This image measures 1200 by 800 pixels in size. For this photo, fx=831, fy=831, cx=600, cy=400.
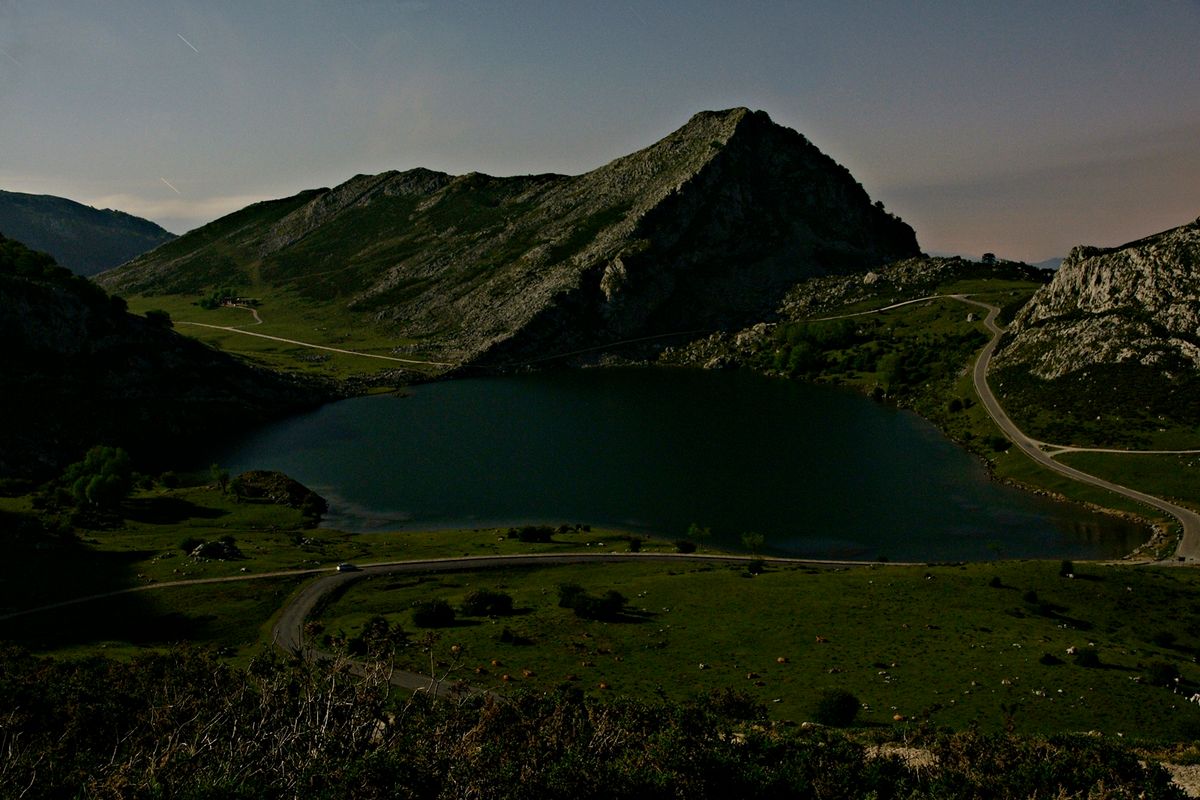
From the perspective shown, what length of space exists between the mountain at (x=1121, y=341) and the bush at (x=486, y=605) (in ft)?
404

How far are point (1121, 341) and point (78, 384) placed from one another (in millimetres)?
216843

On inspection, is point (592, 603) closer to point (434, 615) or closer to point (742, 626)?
point (742, 626)

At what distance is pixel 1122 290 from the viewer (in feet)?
598

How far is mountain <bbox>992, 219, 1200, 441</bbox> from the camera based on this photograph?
6019 inches

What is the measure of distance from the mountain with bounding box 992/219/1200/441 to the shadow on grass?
15071cm

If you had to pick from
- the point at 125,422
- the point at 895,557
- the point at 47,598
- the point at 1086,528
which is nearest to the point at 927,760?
the point at 895,557

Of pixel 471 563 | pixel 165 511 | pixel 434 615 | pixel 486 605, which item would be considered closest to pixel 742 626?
pixel 486 605

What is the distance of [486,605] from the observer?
77.9 meters

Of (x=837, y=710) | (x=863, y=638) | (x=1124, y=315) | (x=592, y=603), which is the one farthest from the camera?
(x=1124, y=315)

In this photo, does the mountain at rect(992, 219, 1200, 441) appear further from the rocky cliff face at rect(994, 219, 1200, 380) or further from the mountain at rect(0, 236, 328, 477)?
the mountain at rect(0, 236, 328, 477)

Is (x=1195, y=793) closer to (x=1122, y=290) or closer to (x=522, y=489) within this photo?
A: (x=522, y=489)

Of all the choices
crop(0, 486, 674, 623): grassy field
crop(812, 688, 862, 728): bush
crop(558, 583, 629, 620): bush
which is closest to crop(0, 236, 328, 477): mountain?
crop(0, 486, 674, 623): grassy field

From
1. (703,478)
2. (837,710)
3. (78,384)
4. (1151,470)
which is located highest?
(78,384)

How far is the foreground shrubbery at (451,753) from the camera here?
118 feet
